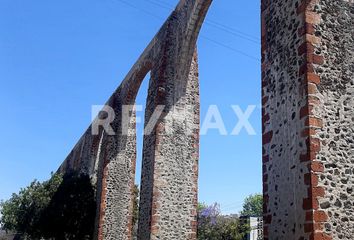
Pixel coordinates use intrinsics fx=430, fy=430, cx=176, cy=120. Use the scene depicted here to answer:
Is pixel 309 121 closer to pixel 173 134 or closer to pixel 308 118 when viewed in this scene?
pixel 308 118

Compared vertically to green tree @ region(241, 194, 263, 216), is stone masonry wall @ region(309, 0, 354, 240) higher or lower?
lower

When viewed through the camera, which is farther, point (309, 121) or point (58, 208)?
point (58, 208)

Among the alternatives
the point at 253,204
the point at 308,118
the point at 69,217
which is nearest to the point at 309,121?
the point at 308,118

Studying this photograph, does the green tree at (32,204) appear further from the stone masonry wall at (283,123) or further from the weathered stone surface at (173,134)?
the stone masonry wall at (283,123)

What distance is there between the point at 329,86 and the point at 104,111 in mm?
14849

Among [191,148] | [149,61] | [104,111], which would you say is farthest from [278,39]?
[104,111]

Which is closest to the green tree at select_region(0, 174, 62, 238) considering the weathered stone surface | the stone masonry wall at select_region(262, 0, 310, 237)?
the weathered stone surface

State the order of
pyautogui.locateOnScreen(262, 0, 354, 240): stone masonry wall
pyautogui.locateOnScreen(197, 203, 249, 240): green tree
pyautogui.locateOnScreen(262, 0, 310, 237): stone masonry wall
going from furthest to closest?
1. pyautogui.locateOnScreen(197, 203, 249, 240): green tree
2. pyautogui.locateOnScreen(262, 0, 310, 237): stone masonry wall
3. pyautogui.locateOnScreen(262, 0, 354, 240): stone masonry wall

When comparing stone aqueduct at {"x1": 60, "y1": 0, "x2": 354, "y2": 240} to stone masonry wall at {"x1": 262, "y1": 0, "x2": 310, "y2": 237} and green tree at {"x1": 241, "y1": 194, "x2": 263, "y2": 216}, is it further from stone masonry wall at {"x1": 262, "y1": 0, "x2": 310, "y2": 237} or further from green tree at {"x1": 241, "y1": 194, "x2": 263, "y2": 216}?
green tree at {"x1": 241, "y1": 194, "x2": 263, "y2": 216}

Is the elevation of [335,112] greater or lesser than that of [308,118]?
greater

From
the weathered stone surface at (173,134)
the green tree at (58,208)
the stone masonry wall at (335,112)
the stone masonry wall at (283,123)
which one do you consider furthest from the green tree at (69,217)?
the stone masonry wall at (335,112)

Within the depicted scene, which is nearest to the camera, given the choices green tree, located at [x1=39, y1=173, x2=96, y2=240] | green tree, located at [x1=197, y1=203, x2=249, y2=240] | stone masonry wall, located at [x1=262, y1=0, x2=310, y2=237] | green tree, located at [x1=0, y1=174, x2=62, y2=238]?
stone masonry wall, located at [x1=262, y1=0, x2=310, y2=237]

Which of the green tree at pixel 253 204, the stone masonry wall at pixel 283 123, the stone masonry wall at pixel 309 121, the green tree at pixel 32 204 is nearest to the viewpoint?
the stone masonry wall at pixel 309 121

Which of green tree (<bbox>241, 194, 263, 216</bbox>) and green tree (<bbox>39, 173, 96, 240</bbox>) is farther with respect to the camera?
green tree (<bbox>241, 194, 263, 216</bbox>)
